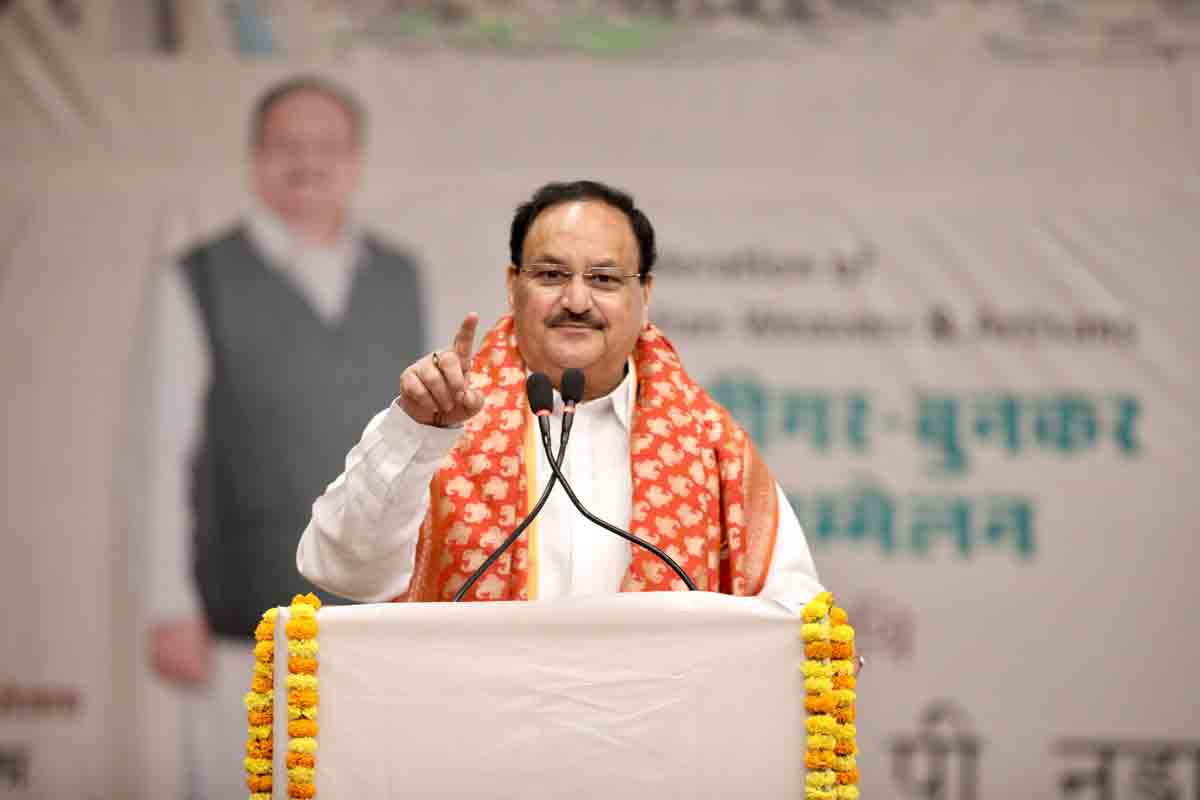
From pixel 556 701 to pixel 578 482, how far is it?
0.77m

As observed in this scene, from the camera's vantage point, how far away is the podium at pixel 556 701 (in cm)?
204

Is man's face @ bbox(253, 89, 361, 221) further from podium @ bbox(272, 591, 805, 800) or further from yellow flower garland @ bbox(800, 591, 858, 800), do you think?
yellow flower garland @ bbox(800, 591, 858, 800)

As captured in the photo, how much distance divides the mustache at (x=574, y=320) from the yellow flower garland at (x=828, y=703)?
724mm

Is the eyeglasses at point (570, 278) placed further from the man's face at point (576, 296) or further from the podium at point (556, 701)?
the podium at point (556, 701)

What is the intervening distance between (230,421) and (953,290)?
241 centimetres

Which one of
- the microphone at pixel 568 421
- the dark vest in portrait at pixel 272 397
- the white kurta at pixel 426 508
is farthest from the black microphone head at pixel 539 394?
the dark vest in portrait at pixel 272 397

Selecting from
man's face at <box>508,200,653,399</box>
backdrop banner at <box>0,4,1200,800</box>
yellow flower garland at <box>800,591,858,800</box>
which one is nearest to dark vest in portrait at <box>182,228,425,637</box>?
backdrop banner at <box>0,4,1200,800</box>

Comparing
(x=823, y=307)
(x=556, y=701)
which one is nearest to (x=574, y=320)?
(x=556, y=701)

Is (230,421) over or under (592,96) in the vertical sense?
under

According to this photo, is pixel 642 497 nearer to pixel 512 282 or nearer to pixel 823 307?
pixel 512 282

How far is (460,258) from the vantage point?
5.11 m

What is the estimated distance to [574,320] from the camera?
8.70 ft

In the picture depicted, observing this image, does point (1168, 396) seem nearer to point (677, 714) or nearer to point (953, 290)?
point (953, 290)

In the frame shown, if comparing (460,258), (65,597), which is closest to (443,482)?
(460,258)
